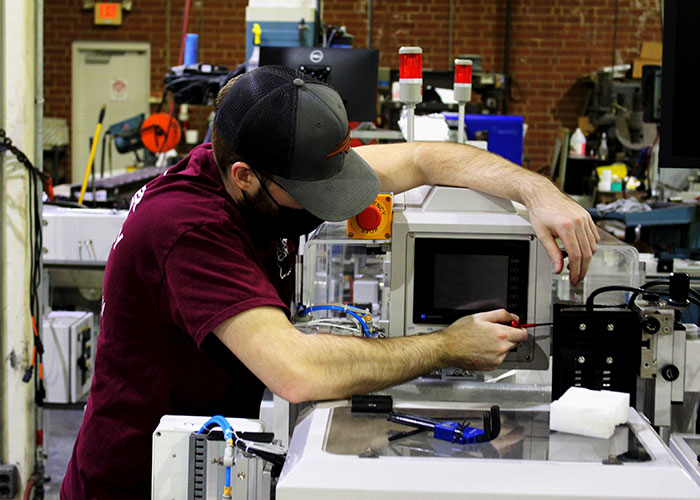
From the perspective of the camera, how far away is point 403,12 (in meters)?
7.66

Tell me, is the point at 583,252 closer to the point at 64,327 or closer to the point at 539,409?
the point at 539,409

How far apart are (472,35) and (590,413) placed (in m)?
6.89

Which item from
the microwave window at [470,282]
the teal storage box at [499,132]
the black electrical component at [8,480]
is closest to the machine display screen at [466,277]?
the microwave window at [470,282]

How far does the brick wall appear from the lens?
25.0 ft

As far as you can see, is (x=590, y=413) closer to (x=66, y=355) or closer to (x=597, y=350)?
(x=597, y=350)

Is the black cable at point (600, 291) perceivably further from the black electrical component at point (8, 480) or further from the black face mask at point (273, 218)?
the black electrical component at point (8, 480)

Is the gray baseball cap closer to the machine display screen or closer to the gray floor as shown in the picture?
the machine display screen

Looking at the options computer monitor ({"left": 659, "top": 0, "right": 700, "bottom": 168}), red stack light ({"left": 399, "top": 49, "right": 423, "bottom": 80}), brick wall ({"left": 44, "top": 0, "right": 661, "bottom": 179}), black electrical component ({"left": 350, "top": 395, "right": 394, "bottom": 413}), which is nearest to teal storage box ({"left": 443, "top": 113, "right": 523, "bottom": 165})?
computer monitor ({"left": 659, "top": 0, "right": 700, "bottom": 168})

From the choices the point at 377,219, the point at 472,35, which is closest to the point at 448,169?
the point at 377,219

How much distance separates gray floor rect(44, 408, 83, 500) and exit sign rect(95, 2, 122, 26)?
473cm

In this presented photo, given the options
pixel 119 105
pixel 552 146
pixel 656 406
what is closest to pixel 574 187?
pixel 552 146

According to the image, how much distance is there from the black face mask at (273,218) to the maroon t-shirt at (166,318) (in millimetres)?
25

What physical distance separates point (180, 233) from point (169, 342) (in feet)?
0.65

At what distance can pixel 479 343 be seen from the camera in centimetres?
133
